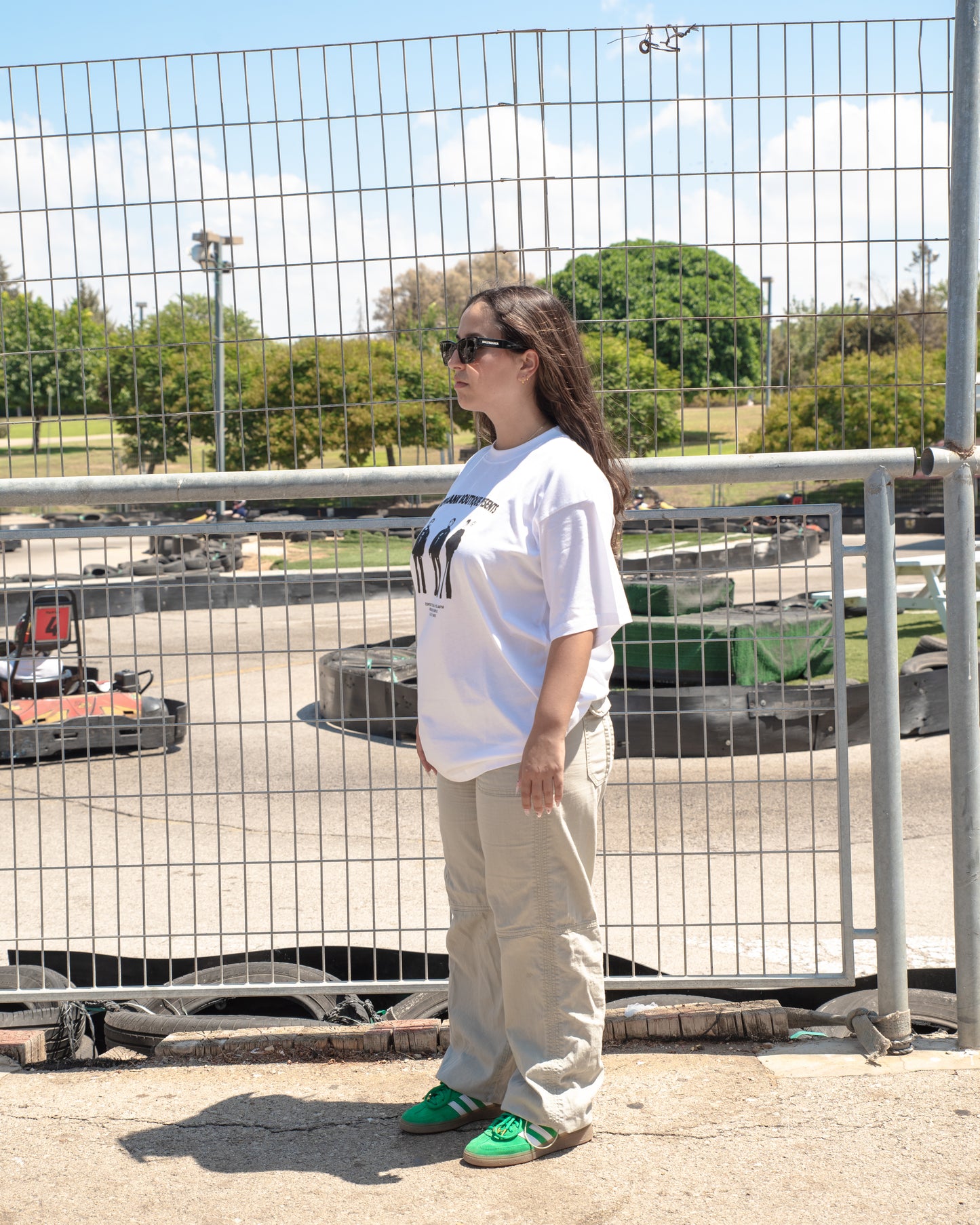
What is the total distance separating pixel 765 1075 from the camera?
3.29m

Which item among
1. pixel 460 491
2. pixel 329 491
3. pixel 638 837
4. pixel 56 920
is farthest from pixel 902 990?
pixel 56 920

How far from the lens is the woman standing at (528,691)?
2619mm

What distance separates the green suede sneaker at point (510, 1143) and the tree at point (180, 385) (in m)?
2.13

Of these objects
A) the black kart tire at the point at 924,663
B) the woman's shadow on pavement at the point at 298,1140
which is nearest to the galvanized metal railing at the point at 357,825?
the woman's shadow on pavement at the point at 298,1140

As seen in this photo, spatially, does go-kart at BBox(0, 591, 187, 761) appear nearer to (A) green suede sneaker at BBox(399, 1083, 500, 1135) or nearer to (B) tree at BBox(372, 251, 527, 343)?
(B) tree at BBox(372, 251, 527, 343)

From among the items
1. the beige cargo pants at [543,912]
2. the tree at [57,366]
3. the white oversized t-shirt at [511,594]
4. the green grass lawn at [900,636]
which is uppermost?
the tree at [57,366]

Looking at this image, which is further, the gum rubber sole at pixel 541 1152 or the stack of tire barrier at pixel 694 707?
the stack of tire barrier at pixel 694 707

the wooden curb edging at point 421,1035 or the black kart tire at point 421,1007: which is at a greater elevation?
the wooden curb edging at point 421,1035

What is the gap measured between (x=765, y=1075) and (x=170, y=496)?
2.29 meters

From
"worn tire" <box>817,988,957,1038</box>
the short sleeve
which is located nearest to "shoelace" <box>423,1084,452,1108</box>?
the short sleeve

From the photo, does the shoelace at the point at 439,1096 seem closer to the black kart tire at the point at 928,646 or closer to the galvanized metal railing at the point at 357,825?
the galvanized metal railing at the point at 357,825

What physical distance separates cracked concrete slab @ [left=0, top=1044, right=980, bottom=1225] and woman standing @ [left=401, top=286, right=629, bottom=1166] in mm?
141

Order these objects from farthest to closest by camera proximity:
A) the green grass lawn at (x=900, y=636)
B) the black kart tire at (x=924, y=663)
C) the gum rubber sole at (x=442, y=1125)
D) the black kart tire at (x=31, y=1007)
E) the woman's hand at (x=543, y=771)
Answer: the green grass lawn at (x=900, y=636) < the black kart tire at (x=924, y=663) < the black kart tire at (x=31, y=1007) < the gum rubber sole at (x=442, y=1125) < the woman's hand at (x=543, y=771)

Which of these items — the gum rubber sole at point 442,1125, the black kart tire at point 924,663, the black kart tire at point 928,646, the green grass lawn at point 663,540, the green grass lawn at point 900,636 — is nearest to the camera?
the gum rubber sole at point 442,1125
